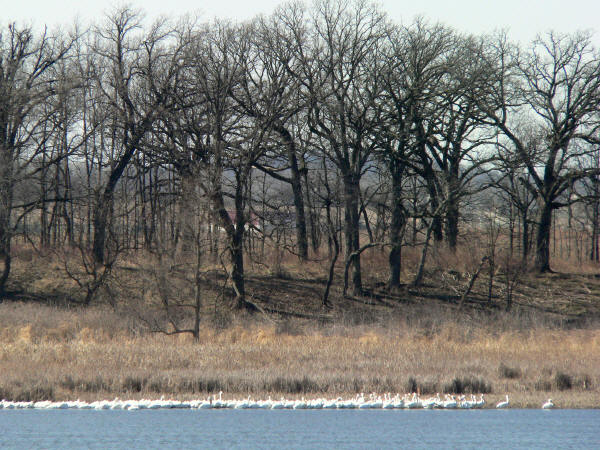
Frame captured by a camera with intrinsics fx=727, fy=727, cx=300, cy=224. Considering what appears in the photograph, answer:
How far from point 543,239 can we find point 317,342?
68.8 feet

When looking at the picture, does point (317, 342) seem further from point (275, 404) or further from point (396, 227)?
point (396, 227)

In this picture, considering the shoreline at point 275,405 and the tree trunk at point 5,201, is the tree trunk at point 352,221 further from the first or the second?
the shoreline at point 275,405

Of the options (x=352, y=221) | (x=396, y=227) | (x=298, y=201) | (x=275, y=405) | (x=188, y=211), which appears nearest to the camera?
(x=275, y=405)

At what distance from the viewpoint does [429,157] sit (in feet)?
129

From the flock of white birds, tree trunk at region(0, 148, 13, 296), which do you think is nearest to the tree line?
tree trunk at region(0, 148, 13, 296)

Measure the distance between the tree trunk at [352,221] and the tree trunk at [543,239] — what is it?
10294 millimetres

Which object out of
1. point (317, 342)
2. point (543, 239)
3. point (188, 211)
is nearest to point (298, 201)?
point (188, 211)

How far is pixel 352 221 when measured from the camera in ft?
124

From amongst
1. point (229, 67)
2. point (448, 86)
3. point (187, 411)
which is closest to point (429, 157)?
point (448, 86)

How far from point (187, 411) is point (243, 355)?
648 cm

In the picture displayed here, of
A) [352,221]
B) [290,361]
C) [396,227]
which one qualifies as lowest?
[290,361]

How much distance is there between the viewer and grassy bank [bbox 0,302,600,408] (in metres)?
16.4

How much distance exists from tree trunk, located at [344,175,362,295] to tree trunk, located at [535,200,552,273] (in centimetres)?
1029

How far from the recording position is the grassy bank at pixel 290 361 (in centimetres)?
1641
